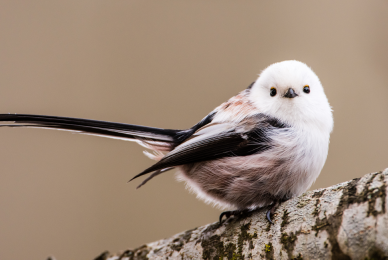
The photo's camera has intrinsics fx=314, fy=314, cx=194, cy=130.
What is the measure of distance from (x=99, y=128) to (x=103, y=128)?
0.02 meters

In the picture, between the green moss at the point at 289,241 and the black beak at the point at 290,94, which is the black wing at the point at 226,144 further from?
the green moss at the point at 289,241

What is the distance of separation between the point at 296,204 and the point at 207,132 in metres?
0.59

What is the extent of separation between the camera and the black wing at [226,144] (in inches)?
61.7

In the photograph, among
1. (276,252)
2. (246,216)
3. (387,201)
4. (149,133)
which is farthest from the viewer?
(149,133)

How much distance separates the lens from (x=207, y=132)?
1649mm

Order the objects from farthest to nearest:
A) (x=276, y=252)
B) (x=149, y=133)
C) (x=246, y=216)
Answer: (x=149, y=133), (x=246, y=216), (x=276, y=252)

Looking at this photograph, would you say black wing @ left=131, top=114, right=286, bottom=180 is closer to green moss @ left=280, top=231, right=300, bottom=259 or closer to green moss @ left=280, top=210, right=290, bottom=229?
green moss @ left=280, top=210, right=290, bottom=229

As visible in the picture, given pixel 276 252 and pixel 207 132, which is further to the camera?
pixel 207 132

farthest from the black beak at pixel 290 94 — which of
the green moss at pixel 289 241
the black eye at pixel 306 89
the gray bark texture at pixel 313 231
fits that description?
the green moss at pixel 289 241

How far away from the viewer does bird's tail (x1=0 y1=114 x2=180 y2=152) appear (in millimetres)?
1536

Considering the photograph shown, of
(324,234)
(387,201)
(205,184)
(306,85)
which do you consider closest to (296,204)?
(324,234)

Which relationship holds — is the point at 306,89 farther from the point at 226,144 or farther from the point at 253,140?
the point at 226,144

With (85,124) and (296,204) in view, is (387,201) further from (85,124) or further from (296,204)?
(85,124)

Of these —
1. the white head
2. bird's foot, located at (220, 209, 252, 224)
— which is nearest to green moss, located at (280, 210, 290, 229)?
bird's foot, located at (220, 209, 252, 224)
